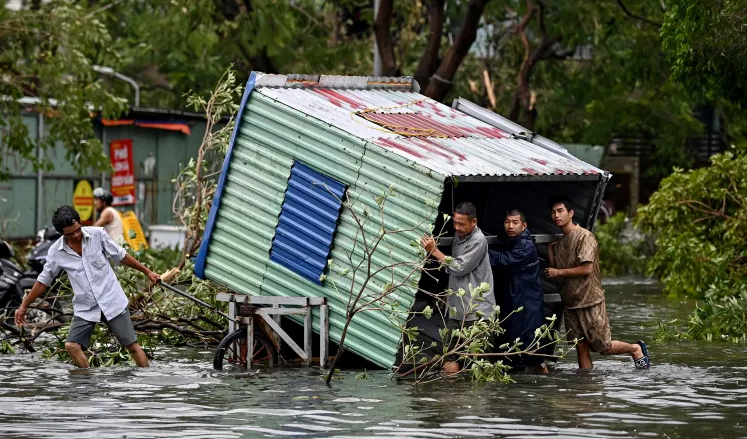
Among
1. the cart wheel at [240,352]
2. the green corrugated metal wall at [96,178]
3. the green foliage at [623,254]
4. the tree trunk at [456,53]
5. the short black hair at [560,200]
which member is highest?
the tree trunk at [456,53]

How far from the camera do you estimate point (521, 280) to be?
1377 centimetres

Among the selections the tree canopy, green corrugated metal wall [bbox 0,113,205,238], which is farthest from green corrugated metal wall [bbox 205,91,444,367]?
green corrugated metal wall [bbox 0,113,205,238]

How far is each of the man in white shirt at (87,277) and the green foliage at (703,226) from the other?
28.2ft

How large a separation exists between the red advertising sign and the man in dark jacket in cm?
1946

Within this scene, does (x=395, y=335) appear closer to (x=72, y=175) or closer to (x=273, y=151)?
(x=273, y=151)

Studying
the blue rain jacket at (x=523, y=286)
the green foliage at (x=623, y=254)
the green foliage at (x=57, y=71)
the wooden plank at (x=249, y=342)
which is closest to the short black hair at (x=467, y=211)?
the blue rain jacket at (x=523, y=286)

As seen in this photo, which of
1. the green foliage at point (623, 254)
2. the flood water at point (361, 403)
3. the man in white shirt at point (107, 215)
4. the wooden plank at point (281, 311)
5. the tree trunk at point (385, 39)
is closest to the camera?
the flood water at point (361, 403)

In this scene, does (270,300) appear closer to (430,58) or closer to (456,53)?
(456,53)

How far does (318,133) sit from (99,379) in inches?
110

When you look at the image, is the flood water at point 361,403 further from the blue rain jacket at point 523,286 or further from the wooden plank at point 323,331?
the blue rain jacket at point 523,286

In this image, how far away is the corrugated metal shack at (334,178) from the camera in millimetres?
13195

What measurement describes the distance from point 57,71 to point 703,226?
31.6 ft

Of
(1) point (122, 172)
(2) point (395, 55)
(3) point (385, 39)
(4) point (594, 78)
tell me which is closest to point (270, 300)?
(3) point (385, 39)

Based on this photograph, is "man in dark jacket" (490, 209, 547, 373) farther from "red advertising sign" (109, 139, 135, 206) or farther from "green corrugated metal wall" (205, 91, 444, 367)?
"red advertising sign" (109, 139, 135, 206)
